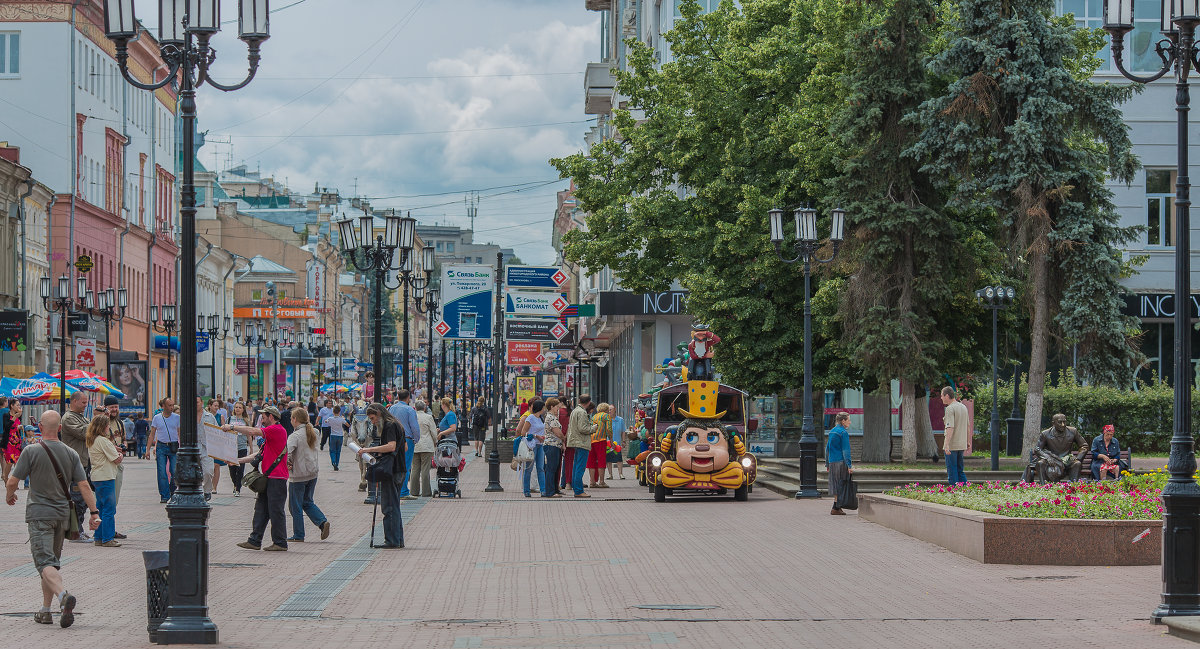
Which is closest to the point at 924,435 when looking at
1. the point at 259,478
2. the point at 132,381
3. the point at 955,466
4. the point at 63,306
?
the point at 955,466

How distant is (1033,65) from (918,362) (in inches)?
244

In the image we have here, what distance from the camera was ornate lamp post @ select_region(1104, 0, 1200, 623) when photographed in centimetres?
1121

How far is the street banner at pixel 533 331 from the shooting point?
3597cm

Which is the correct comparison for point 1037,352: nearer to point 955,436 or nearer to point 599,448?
point 955,436

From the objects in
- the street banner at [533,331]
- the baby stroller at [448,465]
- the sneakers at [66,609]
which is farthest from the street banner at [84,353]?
the sneakers at [66,609]

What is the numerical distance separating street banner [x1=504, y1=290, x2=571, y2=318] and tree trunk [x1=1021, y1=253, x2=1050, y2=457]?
1179 cm

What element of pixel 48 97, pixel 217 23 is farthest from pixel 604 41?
pixel 217 23

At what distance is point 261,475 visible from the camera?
1758cm

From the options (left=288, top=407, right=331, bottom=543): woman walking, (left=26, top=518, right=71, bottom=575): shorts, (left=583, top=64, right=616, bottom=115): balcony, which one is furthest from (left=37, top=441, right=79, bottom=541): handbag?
(left=583, top=64, right=616, bottom=115): balcony

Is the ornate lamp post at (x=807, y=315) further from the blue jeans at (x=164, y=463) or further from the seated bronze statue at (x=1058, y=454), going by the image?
the blue jeans at (x=164, y=463)

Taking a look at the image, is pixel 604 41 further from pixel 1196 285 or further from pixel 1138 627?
pixel 1138 627

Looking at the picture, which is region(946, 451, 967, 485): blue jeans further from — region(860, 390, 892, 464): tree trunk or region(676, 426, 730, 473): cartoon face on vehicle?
region(860, 390, 892, 464): tree trunk

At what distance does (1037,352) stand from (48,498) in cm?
2192

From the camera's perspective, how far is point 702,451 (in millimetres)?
26031
